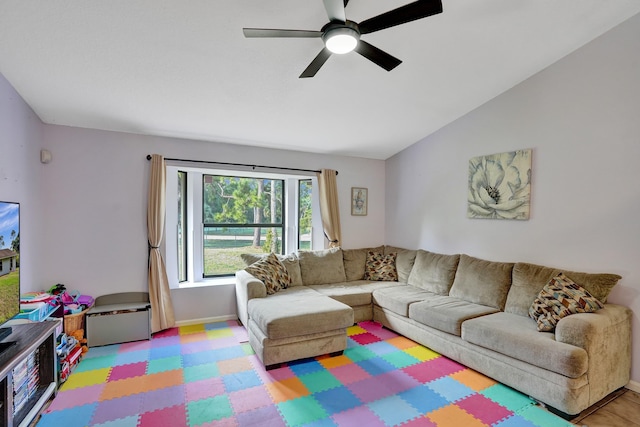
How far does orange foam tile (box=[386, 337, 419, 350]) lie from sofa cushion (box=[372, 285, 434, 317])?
27 centimetres

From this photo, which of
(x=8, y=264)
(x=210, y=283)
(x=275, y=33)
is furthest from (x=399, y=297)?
(x=8, y=264)

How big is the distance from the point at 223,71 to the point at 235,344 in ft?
8.61

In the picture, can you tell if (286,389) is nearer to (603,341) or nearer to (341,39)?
(603,341)

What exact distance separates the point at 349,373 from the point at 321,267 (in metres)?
1.75

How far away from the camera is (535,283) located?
2.87 m

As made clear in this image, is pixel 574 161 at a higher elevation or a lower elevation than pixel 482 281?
higher

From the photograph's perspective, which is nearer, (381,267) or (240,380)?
(240,380)

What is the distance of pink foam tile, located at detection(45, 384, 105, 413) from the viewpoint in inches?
86.4

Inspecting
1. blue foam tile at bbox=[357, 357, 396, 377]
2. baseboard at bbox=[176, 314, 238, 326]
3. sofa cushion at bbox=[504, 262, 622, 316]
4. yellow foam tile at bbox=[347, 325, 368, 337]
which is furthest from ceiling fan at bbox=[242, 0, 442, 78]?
baseboard at bbox=[176, 314, 238, 326]

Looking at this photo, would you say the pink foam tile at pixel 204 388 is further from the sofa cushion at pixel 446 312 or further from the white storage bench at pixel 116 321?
the sofa cushion at pixel 446 312

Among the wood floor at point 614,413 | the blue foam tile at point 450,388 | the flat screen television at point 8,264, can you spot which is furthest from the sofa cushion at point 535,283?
the flat screen television at point 8,264

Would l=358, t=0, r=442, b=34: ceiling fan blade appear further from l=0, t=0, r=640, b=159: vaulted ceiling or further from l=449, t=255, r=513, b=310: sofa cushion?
l=449, t=255, r=513, b=310: sofa cushion

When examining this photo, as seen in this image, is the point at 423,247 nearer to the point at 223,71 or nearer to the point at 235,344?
the point at 235,344

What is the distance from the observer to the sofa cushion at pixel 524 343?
2062 millimetres
